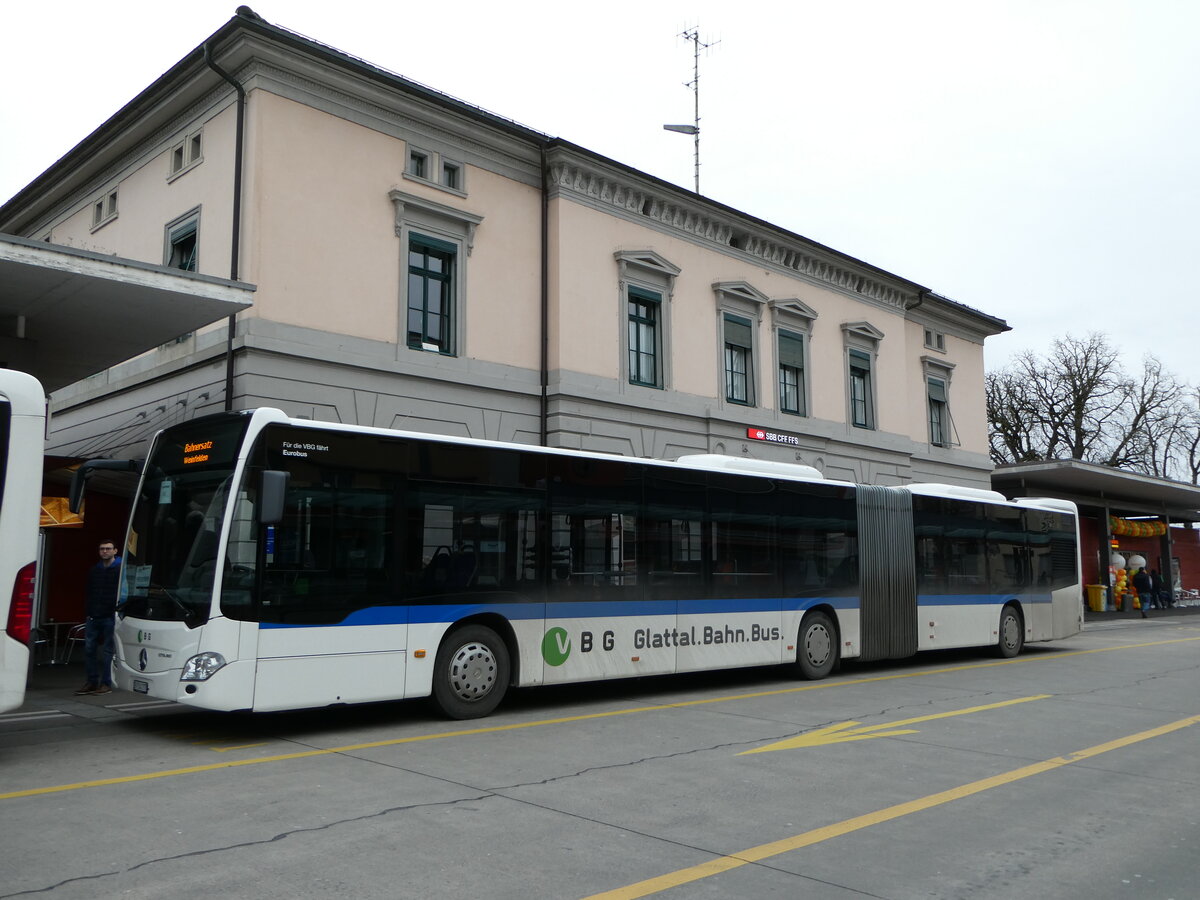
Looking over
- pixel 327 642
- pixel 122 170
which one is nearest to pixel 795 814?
pixel 327 642

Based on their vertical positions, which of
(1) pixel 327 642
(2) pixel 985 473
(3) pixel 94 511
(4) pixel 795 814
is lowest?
(4) pixel 795 814

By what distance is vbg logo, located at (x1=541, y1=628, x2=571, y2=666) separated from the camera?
1125 centimetres

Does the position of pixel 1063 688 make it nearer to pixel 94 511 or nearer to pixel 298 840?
pixel 298 840

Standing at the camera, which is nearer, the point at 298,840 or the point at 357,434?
the point at 298,840

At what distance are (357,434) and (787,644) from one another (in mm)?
7351

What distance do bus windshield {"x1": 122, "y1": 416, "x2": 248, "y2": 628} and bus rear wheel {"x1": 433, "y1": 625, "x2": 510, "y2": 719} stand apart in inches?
98.7

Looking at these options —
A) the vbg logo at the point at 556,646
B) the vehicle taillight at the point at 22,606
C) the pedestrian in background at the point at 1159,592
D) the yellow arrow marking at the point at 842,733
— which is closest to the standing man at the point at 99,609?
the vehicle taillight at the point at 22,606

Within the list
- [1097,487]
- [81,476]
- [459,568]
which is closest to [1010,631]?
[459,568]

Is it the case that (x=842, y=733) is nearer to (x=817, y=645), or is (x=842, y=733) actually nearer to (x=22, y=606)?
(x=817, y=645)

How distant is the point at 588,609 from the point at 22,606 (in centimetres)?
579

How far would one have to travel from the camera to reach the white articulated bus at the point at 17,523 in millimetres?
7895

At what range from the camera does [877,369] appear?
97.0 feet

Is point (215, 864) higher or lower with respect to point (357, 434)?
lower

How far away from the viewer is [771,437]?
25.5 metres
